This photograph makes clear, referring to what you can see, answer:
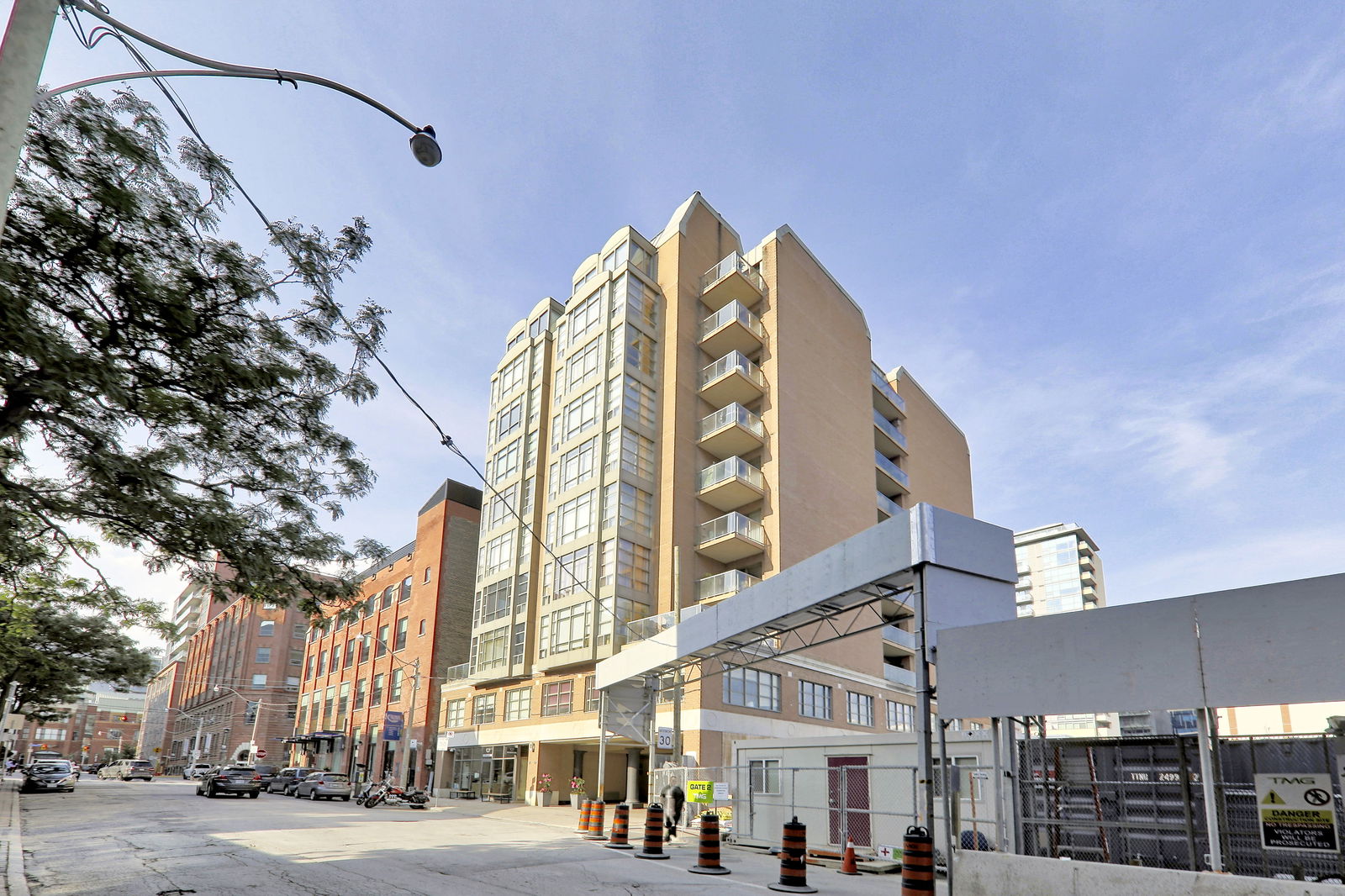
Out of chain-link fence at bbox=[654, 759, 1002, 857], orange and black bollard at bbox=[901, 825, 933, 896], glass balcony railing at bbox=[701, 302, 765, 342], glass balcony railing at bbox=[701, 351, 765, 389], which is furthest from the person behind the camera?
glass balcony railing at bbox=[701, 302, 765, 342]

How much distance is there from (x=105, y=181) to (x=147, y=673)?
52685 millimetres

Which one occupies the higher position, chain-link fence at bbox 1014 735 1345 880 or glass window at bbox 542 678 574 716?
glass window at bbox 542 678 574 716

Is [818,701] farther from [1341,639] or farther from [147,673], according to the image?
[147,673]

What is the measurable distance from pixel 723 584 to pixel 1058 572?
120768mm

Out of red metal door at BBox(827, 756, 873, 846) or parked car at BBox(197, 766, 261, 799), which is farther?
parked car at BBox(197, 766, 261, 799)

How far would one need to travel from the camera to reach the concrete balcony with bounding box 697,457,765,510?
40.0 m

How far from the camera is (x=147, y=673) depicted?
172ft

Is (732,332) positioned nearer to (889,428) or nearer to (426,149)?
(889,428)

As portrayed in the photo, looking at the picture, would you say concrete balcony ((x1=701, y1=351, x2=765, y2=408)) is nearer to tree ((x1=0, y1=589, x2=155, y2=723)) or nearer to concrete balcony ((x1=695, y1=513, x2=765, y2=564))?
concrete balcony ((x1=695, y1=513, x2=765, y2=564))

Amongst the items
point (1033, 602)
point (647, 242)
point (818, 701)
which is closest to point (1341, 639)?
point (818, 701)

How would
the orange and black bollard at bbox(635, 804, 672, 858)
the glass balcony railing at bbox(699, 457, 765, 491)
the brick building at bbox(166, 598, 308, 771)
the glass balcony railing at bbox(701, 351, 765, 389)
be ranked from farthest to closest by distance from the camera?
the brick building at bbox(166, 598, 308, 771)
the glass balcony railing at bbox(701, 351, 765, 389)
the glass balcony railing at bbox(699, 457, 765, 491)
the orange and black bollard at bbox(635, 804, 672, 858)

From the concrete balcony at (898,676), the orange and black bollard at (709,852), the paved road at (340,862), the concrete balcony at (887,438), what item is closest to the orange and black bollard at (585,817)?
the paved road at (340,862)

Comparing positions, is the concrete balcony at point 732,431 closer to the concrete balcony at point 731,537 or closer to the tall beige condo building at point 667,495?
the tall beige condo building at point 667,495

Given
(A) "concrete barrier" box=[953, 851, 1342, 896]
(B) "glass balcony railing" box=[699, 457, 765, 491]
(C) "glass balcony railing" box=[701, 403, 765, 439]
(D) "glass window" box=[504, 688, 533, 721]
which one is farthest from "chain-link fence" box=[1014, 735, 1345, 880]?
(D) "glass window" box=[504, 688, 533, 721]
